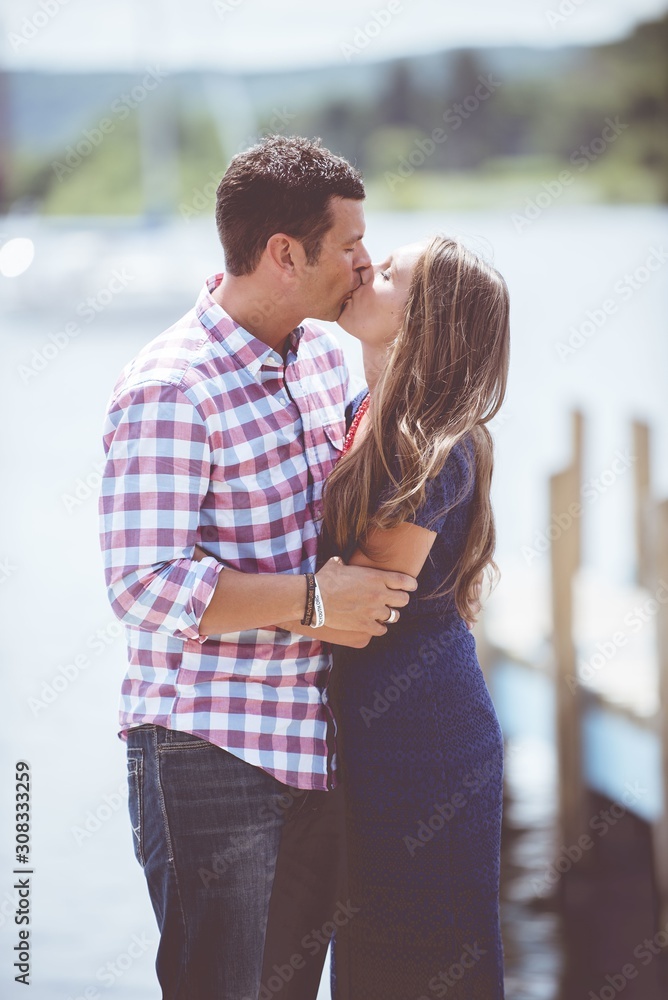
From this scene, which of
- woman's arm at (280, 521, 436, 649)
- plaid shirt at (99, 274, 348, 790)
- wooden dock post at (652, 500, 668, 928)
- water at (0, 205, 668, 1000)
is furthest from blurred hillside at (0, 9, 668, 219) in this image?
woman's arm at (280, 521, 436, 649)

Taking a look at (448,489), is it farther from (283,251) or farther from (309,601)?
(283,251)

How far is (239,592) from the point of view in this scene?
150 centimetres

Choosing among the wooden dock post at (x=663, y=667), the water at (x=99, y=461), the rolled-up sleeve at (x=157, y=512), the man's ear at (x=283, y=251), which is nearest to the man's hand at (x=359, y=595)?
the rolled-up sleeve at (x=157, y=512)

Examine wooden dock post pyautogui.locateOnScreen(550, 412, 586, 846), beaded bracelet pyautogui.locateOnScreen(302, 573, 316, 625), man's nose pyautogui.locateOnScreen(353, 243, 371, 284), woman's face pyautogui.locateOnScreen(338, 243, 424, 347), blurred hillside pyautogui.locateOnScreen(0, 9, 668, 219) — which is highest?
blurred hillside pyautogui.locateOnScreen(0, 9, 668, 219)

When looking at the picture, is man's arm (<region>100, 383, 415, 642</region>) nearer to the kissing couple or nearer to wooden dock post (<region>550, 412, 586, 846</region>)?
the kissing couple

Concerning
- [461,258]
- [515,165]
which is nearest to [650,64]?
[515,165]

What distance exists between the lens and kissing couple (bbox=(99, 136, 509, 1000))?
4.97 ft

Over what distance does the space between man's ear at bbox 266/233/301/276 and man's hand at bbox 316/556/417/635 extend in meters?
0.43

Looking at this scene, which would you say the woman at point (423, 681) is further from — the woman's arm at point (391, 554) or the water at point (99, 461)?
the water at point (99, 461)

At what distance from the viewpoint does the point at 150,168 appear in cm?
1616

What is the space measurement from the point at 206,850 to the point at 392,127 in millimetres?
18515

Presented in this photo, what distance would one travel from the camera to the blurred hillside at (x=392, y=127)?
53.6 ft

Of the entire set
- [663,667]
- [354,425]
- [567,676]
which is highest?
[354,425]

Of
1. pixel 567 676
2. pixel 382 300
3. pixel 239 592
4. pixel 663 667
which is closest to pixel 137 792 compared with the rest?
pixel 239 592
